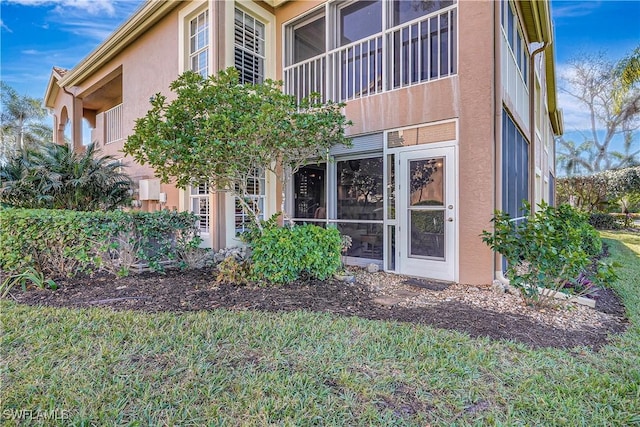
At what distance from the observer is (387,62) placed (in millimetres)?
6457

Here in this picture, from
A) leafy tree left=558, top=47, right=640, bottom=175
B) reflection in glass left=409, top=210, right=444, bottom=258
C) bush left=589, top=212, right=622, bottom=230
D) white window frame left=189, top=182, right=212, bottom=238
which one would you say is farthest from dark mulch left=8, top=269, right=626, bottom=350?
leafy tree left=558, top=47, right=640, bottom=175

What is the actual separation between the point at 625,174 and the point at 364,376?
22880mm

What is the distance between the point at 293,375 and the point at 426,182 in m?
4.31

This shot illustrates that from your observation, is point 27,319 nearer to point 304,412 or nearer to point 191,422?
point 191,422

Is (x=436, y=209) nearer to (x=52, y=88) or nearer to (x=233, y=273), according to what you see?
(x=233, y=273)

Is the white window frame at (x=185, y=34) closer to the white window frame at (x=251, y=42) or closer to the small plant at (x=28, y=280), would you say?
the white window frame at (x=251, y=42)

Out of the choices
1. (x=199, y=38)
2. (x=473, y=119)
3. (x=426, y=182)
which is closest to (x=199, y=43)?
(x=199, y=38)

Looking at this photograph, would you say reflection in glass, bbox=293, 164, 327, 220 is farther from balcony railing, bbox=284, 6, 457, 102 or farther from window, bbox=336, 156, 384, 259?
balcony railing, bbox=284, 6, 457, 102

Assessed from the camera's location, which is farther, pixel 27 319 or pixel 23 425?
pixel 27 319

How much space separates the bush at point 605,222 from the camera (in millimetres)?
18516

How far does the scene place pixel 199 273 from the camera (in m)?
5.92

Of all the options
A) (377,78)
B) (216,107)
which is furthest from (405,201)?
(216,107)

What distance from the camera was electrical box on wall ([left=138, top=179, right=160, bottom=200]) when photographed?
29.5 ft

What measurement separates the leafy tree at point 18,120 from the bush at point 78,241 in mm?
20035
